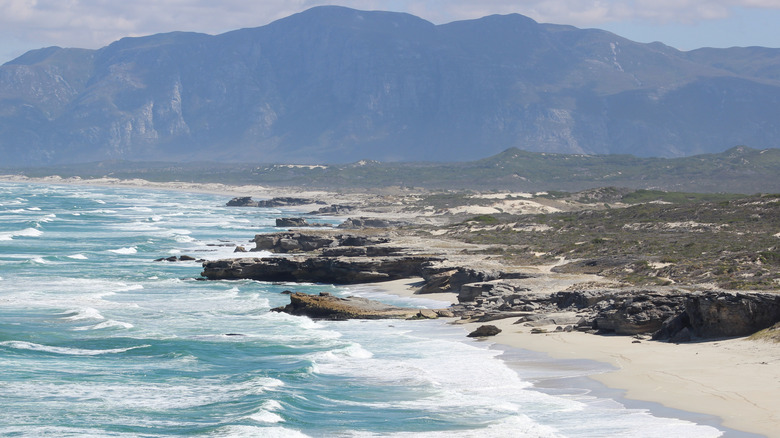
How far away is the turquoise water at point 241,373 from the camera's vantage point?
72.3 feet

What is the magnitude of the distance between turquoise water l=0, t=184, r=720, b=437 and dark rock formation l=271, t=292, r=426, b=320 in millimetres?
957

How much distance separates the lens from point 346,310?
3791cm

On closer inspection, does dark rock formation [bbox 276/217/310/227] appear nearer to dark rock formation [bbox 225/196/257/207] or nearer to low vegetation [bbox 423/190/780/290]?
low vegetation [bbox 423/190/780/290]

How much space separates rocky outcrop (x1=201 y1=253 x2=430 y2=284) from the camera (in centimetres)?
4947

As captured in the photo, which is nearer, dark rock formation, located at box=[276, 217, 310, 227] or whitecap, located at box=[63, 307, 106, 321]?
whitecap, located at box=[63, 307, 106, 321]

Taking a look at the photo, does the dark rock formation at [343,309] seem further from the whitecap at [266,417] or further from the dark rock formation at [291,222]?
the dark rock formation at [291,222]

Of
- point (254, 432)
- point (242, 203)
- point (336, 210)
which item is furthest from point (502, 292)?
point (242, 203)

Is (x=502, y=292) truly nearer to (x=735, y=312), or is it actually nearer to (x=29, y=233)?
(x=735, y=312)

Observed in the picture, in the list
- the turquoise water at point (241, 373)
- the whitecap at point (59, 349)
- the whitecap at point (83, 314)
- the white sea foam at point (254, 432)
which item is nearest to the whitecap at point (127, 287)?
the turquoise water at point (241, 373)

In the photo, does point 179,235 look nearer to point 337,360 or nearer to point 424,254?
point 424,254

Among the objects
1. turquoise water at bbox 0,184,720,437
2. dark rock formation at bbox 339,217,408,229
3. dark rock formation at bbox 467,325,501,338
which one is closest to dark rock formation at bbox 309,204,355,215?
dark rock formation at bbox 339,217,408,229

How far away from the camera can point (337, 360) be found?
96.5ft

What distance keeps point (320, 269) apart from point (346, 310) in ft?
38.9

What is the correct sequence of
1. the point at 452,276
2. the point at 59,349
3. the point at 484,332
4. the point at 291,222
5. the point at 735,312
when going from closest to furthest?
the point at 735,312 → the point at 59,349 → the point at 484,332 → the point at 452,276 → the point at 291,222
